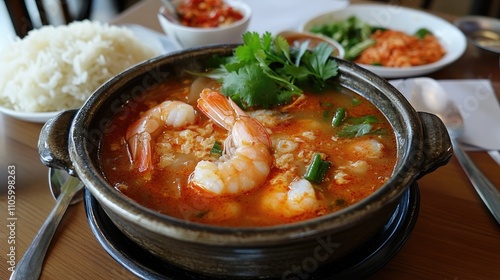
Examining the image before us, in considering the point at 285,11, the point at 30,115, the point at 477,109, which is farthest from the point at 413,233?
the point at 285,11

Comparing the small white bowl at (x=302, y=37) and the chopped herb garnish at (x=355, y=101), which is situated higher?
the chopped herb garnish at (x=355, y=101)

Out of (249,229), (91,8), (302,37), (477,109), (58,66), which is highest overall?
(249,229)

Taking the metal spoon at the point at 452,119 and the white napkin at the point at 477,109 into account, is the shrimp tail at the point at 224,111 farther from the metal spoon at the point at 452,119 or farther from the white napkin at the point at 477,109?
the white napkin at the point at 477,109

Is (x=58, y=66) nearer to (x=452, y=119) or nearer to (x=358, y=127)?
(x=358, y=127)

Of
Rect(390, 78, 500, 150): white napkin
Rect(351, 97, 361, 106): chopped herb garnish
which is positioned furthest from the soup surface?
Rect(390, 78, 500, 150): white napkin

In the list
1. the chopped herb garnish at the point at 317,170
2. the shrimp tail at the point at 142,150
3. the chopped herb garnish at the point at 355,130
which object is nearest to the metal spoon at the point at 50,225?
the shrimp tail at the point at 142,150

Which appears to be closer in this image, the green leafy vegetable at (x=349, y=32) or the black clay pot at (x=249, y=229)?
the black clay pot at (x=249, y=229)

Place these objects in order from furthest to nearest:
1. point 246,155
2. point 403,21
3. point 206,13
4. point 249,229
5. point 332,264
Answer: point 403,21
point 206,13
point 246,155
point 332,264
point 249,229
